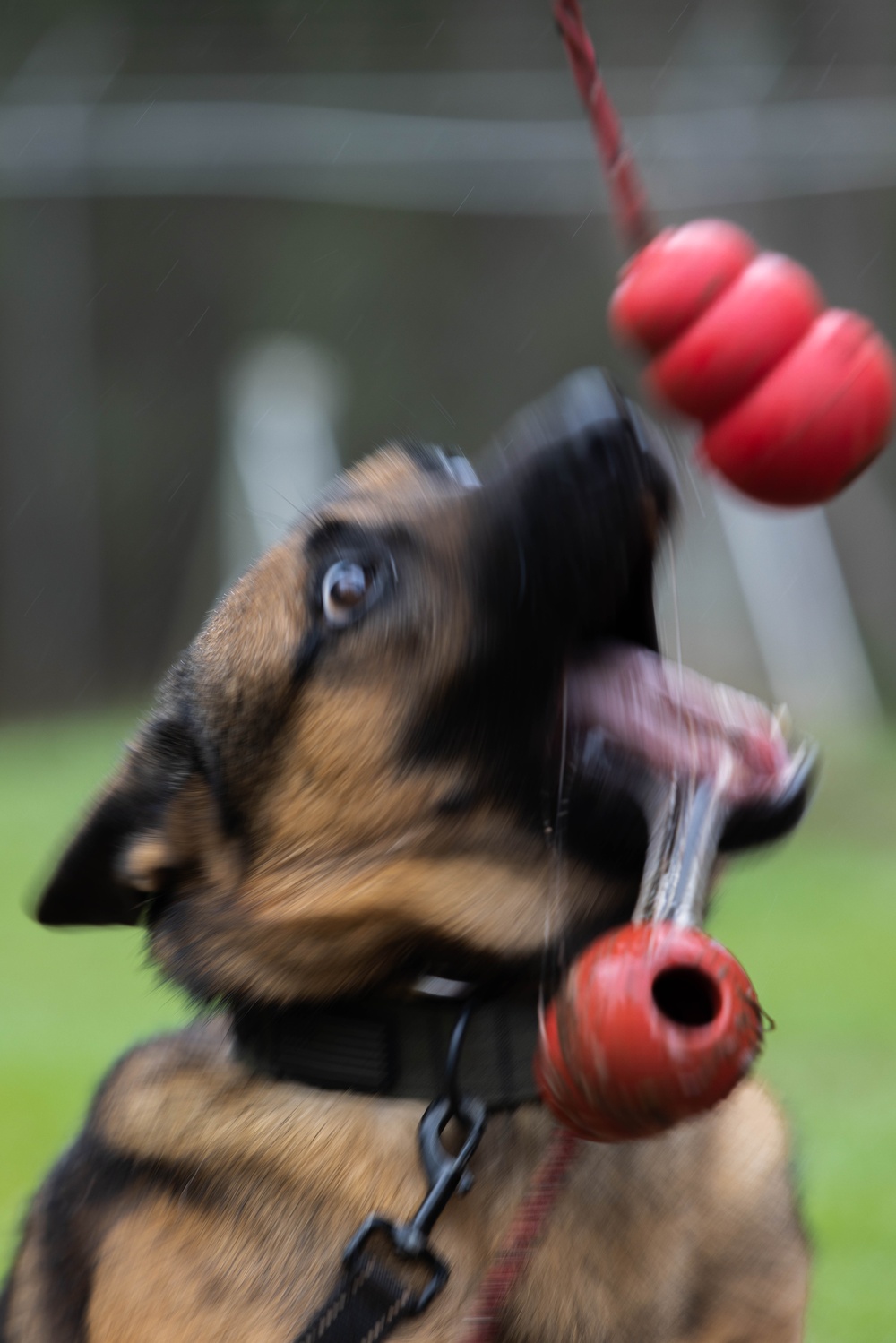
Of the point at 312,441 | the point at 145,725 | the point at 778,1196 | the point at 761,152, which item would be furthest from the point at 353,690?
the point at 312,441

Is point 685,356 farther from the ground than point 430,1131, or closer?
farther from the ground

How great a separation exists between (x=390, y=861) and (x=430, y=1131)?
0.38 m

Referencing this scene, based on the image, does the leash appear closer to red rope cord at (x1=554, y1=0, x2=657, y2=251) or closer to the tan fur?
the tan fur

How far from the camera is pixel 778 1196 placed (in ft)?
6.86

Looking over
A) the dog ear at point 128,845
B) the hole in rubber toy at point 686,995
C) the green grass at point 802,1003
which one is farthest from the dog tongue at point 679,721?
the dog ear at point 128,845

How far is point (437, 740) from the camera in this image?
2.03 meters

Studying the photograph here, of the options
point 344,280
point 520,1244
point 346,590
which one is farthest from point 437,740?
point 344,280

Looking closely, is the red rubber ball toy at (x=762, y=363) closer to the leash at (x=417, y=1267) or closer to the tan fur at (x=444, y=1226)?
the leash at (x=417, y=1267)

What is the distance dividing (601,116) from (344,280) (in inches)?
490

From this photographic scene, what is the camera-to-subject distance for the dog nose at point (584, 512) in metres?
1.95

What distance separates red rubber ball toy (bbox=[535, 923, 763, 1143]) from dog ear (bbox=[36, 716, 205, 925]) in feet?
2.89

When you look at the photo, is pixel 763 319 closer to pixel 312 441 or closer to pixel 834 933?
pixel 834 933

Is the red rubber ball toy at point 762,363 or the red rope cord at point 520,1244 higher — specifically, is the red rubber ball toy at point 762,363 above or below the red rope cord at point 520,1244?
above

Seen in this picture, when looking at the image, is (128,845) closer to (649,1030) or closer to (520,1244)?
(520,1244)
